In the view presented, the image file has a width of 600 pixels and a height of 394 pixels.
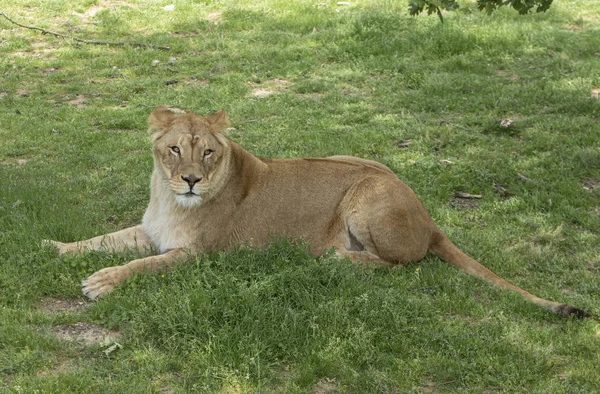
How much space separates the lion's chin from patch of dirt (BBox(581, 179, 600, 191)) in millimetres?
3913

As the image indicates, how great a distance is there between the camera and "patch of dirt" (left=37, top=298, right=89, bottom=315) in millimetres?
4516

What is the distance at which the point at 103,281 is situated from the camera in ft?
15.3

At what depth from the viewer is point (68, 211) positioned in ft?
19.4

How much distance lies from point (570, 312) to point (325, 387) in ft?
5.52

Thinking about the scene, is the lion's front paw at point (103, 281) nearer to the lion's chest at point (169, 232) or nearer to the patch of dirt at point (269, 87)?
the lion's chest at point (169, 232)

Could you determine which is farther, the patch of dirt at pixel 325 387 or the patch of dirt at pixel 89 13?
the patch of dirt at pixel 89 13

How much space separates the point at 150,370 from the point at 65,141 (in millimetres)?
4919

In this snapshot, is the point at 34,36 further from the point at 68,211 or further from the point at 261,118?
the point at 68,211

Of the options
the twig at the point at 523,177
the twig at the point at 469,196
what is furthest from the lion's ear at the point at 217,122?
the twig at the point at 523,177

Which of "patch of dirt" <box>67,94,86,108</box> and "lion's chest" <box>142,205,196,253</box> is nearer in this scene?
"lion's chest" <box>142,205,196,253</box>

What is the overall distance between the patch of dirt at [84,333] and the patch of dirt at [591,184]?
479 cm

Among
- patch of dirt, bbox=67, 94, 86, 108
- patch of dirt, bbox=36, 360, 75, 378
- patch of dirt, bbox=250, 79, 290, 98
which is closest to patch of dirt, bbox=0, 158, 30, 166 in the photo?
patch of dirt, bbox=67, 94, 86, 108

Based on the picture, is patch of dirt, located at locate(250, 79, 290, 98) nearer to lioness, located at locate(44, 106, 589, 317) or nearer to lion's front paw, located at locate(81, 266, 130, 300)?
lioness, located at locate(44, 106, 589, 317)

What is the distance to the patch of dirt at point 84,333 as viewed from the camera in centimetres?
416
